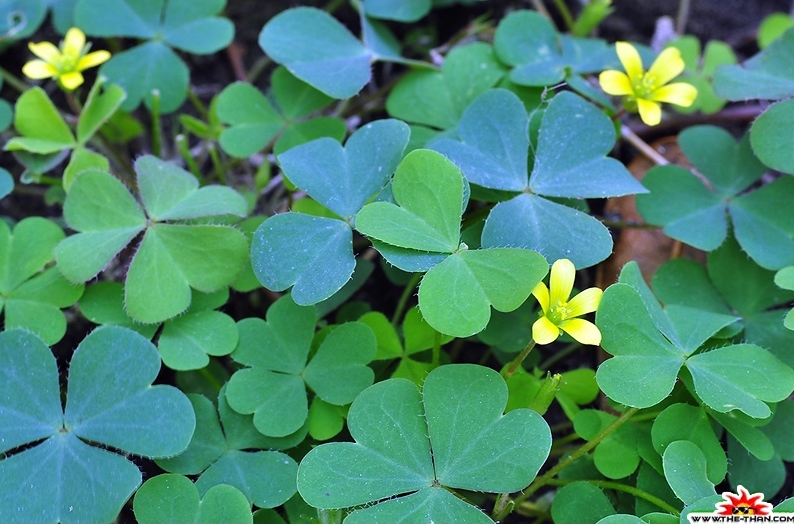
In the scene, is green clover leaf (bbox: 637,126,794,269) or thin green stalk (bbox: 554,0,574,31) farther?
thin green stalk (bbox: 554,0,574,31)

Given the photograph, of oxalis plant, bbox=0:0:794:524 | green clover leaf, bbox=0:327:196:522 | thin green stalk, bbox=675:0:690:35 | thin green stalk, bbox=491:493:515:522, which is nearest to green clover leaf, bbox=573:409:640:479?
oxalis plant, bbox=0:0:794:524

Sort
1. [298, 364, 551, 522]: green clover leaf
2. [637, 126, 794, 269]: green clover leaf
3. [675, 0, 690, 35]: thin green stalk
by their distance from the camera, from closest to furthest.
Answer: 1. [298, 364, 551, 522]: green clover leaf
2. [637, 126, 794, 269]: green clover leaf
3. [675, 0, 690, 35]: thin green stalk

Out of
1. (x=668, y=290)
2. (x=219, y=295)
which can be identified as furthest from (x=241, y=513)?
(x=668, y=290)

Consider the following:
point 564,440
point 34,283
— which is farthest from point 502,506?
point 34,283

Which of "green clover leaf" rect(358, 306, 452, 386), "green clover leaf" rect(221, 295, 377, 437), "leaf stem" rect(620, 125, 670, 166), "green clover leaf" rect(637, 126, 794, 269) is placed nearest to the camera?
"green clover leaf" rect(221, 295, 377, 437)

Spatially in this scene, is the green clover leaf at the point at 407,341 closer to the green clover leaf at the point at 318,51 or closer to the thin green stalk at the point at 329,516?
the thin green stalk at the point at 329,516

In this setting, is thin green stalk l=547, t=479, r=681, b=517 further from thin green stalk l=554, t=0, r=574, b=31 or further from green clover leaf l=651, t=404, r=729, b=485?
thin green stalk l=554, t=0, r=574, b=31

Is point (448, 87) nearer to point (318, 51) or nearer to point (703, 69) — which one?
point (318, 51)
